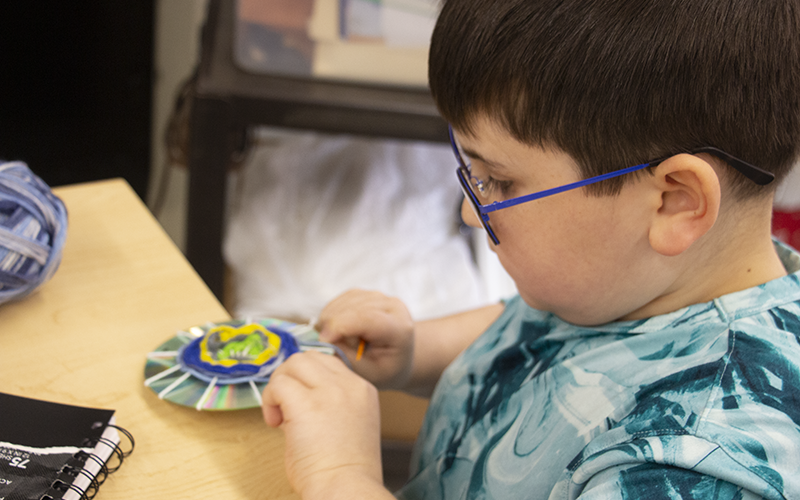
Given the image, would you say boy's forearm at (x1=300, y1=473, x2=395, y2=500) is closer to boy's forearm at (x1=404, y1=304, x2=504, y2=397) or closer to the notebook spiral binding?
the notebook spiral binding

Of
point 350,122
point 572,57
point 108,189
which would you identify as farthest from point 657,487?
point 350,122

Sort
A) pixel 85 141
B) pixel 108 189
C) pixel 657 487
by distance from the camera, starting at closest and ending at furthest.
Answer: pixel 657 487 → pixel 108 189 → pixel 85 141

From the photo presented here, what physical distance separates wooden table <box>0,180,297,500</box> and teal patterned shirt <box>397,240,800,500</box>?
197 millimetres

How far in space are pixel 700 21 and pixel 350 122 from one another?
0.82 m

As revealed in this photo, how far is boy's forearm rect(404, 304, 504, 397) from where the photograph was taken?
0.83m

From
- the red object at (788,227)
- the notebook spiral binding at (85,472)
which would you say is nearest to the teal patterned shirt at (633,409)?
the notebook spiral binding at (85,472)

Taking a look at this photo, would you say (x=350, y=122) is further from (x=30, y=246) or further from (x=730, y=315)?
(x=730, y=315)

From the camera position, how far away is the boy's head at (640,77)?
49 centimetres

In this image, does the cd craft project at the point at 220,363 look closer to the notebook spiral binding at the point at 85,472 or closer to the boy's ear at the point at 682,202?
the notebook spiral binding at the point at 85,472

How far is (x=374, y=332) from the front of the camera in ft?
2.47

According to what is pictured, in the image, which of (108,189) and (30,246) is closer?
(30,246)

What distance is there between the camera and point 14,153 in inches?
61.2

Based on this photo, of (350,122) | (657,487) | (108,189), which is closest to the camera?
(657,487)

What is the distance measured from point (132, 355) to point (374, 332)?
0.24 meters
